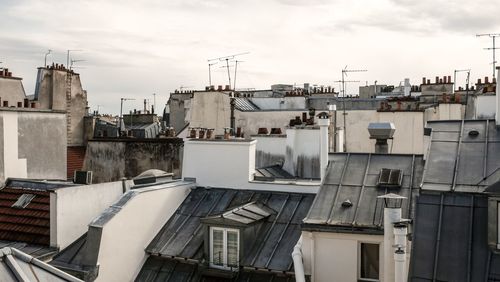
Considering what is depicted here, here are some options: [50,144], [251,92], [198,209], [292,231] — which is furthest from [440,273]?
[251,92]

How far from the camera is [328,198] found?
12.9m

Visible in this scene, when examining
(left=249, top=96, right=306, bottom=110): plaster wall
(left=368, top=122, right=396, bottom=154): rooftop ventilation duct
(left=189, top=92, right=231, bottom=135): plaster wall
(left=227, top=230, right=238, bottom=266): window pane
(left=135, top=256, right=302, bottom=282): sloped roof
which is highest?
(left=249, top=96, right=306, bottom=110): plaster wall

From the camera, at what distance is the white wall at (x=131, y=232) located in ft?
46.2

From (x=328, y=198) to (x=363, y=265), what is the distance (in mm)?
1687

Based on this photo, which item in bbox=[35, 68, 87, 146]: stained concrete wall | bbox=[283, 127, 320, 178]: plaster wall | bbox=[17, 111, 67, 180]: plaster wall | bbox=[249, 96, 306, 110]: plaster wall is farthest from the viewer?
bbox=[249, 96, 306, 110]: plaster wall

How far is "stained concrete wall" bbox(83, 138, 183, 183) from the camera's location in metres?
26.3

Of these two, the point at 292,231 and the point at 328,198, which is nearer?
the point at 328,198

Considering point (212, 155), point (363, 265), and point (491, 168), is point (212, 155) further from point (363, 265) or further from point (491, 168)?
point (491, 168)

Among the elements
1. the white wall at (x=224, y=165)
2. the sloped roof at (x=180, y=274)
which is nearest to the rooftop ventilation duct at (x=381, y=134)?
the white wall at (x=224, y=165)

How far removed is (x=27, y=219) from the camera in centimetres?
1669

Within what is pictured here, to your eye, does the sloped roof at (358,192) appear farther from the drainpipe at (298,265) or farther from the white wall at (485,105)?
the white wall at (485,105)

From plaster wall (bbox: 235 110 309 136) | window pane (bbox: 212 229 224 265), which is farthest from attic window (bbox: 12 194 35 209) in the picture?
plaster wall (bbox: 235 110 309 136)

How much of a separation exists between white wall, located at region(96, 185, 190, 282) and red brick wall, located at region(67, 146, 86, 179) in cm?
1339

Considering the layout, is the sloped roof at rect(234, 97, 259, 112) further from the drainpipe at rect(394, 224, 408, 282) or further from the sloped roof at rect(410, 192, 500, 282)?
the drainpipe at rect(394, 224, 408, 282)
